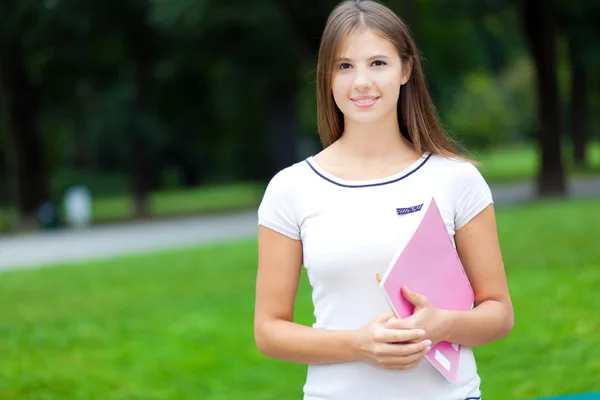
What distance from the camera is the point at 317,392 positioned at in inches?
82.7

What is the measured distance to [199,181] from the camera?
42.4 metres

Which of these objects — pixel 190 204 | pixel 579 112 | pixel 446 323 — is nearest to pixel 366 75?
pixel 446 323

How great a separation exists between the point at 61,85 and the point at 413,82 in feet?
82.9

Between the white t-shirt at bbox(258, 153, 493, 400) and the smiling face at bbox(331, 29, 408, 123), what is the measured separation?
157 millimetres

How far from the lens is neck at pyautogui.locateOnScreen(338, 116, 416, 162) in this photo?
7.08 feet

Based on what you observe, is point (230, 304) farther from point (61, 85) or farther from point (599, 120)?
point (599, 120)

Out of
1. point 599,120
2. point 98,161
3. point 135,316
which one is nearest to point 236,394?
point 135,316

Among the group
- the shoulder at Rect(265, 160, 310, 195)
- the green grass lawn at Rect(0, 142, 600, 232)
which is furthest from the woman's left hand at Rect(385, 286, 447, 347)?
the green grass lawn at Rect(0, 142, 600, 232)

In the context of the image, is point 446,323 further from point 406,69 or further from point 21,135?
point 21,135

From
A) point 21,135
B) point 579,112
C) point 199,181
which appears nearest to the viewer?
point 21,135

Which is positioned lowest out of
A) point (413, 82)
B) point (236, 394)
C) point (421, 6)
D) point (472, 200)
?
point (236, 394)

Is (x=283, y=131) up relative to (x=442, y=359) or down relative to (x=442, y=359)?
up

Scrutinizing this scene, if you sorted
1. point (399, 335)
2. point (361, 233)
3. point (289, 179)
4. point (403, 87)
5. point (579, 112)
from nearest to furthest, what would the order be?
point (399, 335), point (361, 233), point (289, 179), point (403, 87), point (579, 112)

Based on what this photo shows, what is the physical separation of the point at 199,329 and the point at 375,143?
6.54 m
